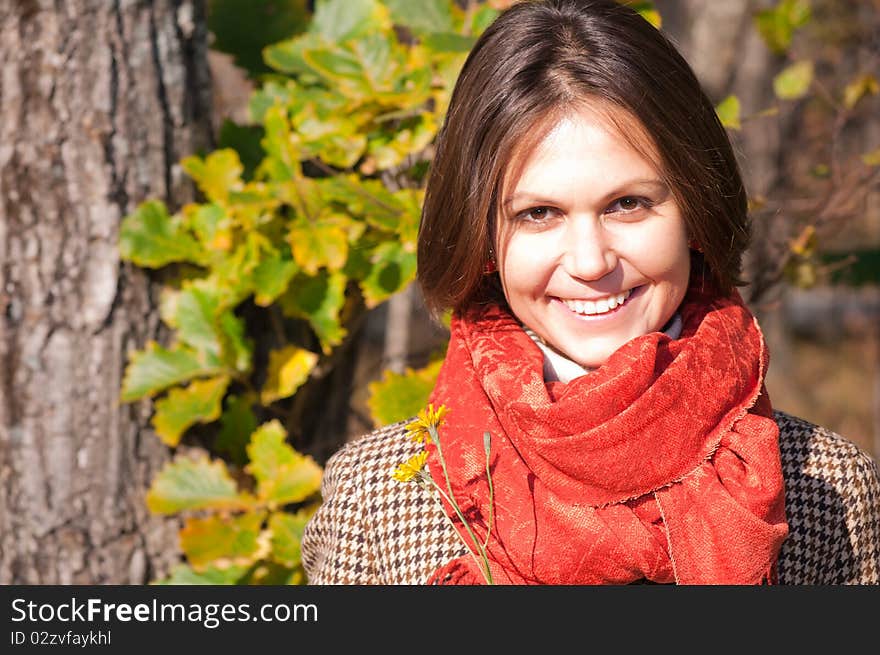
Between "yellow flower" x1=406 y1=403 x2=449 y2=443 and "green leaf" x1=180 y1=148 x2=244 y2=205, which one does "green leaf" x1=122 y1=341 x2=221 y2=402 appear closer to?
"green leaf" x1=180 y1=148 x2=244 y2=205

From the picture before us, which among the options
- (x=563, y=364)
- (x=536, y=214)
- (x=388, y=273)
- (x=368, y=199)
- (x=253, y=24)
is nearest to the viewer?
(x=536, y=214)

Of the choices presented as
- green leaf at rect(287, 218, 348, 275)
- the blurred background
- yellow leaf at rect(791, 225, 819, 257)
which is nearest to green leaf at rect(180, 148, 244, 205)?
the blurred background

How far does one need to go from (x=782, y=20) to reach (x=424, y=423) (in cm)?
179

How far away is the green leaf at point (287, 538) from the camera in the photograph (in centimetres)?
207

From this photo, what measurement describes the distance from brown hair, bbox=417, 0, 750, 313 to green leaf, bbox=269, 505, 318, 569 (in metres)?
0.72

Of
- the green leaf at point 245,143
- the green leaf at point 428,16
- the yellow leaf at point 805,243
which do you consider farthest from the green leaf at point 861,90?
the green leaf at point 245,143

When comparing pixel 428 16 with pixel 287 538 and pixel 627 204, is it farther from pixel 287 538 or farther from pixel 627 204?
pixel 287 538

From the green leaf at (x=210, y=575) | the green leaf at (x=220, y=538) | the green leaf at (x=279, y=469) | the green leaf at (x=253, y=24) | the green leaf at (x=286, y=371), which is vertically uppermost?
the green leaf at (x=253, y=24)

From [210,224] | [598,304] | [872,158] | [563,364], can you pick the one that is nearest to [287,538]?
[210,224]

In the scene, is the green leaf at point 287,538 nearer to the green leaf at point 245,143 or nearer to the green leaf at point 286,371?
the green leaf at point 286,371

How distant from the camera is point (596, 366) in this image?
1544mm

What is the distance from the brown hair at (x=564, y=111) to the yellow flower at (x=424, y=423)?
0.23 meters

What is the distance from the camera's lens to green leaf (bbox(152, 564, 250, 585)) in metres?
2.11
